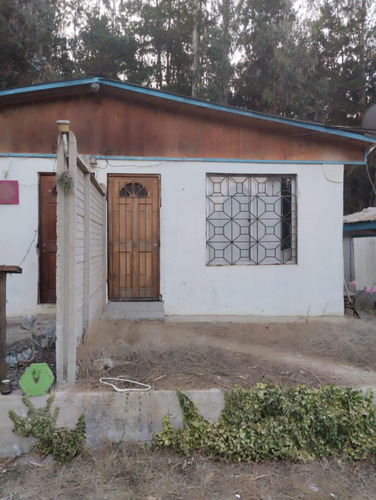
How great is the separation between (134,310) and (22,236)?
83.0 inches

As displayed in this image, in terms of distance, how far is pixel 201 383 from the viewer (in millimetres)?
3254

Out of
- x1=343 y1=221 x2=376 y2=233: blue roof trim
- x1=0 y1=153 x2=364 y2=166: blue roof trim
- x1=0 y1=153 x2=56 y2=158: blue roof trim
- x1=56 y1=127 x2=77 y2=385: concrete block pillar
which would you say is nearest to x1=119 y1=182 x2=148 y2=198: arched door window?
x1=0 y1=153 x2=364 y2=166: blue roof trim

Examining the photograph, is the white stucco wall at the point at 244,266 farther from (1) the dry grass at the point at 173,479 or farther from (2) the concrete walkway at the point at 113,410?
(1) the dry grass at the point at 173,479

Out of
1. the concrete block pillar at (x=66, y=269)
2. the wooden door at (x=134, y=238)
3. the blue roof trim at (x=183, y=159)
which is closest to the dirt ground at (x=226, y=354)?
the concrete block pillar at (x=66, y=269)

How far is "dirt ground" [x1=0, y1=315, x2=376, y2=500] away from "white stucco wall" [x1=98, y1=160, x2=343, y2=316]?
37.5 inches

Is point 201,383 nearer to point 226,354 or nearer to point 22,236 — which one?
point 226,354

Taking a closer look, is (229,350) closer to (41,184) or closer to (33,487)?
(33,487)

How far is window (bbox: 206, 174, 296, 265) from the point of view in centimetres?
626

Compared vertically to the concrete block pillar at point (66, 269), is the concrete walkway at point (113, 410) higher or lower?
lower

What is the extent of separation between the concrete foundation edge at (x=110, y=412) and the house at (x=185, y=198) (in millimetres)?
2984

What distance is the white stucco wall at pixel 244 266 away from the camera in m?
6.07

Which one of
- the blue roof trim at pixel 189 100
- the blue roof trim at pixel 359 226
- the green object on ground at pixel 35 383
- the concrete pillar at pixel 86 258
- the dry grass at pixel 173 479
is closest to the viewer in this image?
the dry grass at pixel 173 479

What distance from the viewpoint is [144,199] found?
20.1ft

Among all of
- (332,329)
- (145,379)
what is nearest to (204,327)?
(332,329)
